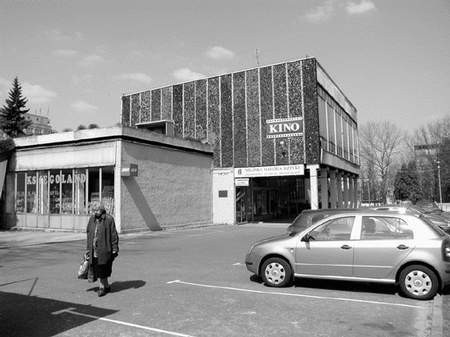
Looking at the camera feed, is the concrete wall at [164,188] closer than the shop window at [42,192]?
Yes

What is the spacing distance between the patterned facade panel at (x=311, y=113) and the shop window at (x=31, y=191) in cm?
1672

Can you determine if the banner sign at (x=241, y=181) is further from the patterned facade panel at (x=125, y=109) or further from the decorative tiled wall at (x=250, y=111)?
the patterned facade panel at (x=125, y=109)

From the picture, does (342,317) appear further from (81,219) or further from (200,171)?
(200,171)

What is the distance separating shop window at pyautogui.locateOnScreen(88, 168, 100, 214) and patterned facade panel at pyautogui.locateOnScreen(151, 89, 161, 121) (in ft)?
42.2

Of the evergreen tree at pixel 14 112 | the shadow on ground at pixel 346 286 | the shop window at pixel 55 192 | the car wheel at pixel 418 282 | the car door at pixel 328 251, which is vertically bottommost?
the shadow on ground at pixel 346 286

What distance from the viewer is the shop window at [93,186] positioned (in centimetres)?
2188

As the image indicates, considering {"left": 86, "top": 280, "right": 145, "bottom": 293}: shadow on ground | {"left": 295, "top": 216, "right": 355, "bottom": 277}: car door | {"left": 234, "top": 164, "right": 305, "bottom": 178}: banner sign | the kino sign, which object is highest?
the kino sign

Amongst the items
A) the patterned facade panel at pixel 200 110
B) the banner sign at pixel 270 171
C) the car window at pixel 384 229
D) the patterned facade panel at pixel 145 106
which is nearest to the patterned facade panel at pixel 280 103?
the banner sign at pixel 270 171

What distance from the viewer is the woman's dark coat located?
7.64 m

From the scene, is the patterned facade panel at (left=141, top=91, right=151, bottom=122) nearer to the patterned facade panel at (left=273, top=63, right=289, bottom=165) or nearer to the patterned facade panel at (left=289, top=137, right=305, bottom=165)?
the patterned facade panel at (left=273, top=63, right=289, bottom=165)

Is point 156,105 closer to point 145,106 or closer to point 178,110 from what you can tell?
point 145,106

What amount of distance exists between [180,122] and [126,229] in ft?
43.2

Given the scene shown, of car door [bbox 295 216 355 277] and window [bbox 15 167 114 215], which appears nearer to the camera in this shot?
car door [bbox 295 216 355 277]

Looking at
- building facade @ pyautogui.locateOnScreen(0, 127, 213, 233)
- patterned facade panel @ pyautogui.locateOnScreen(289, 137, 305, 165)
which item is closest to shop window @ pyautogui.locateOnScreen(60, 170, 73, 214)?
building facade @ pyautogui.locateOnScreen(0, 127, 213, 233)
